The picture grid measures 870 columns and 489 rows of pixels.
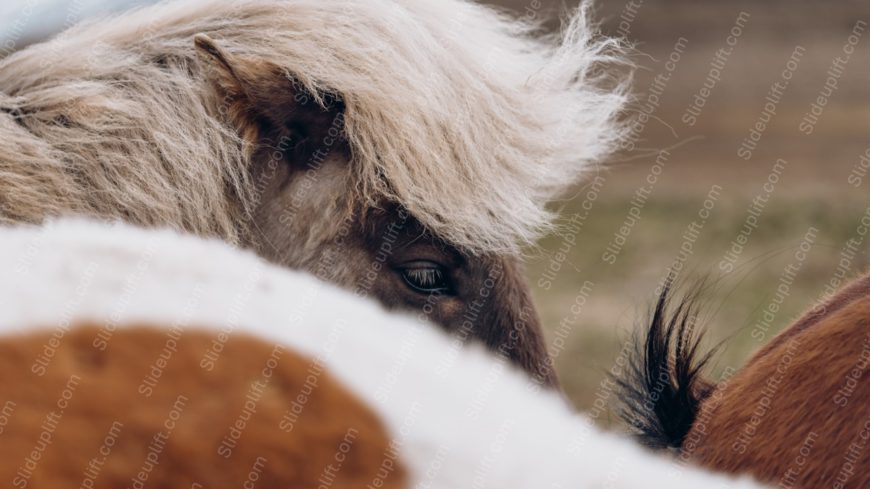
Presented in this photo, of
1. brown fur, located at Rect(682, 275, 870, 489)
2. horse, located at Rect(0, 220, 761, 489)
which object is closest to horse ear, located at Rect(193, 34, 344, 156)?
brown fur, located at Rect(682, 275, 870, 489)

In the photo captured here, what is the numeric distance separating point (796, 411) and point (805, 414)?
2 cm

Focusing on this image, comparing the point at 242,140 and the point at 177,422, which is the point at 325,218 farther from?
the point at 177,422

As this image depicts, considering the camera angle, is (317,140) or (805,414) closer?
(805,414)

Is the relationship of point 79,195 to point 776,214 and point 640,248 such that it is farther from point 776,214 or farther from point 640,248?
point 776,214

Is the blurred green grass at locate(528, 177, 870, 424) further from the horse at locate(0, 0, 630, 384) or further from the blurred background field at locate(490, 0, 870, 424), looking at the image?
the horse at locate(0, 0, 630, 384)

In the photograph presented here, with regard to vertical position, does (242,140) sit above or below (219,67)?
below

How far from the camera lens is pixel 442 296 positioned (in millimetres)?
2188

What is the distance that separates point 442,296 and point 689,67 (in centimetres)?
1224

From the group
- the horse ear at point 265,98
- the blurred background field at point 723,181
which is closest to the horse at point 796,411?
the horse ear at point 265,98

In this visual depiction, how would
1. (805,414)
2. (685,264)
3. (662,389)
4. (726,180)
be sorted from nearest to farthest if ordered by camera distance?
1. (805,414)
2. (662,389)
3. (685,264)
4. (726,180)

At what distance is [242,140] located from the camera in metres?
2.06

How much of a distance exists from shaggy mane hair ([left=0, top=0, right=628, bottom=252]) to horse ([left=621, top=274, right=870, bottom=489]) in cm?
78

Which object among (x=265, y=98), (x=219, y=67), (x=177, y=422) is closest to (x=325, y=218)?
(x=265, y=98)

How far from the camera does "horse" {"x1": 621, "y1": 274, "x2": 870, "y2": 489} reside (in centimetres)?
118
